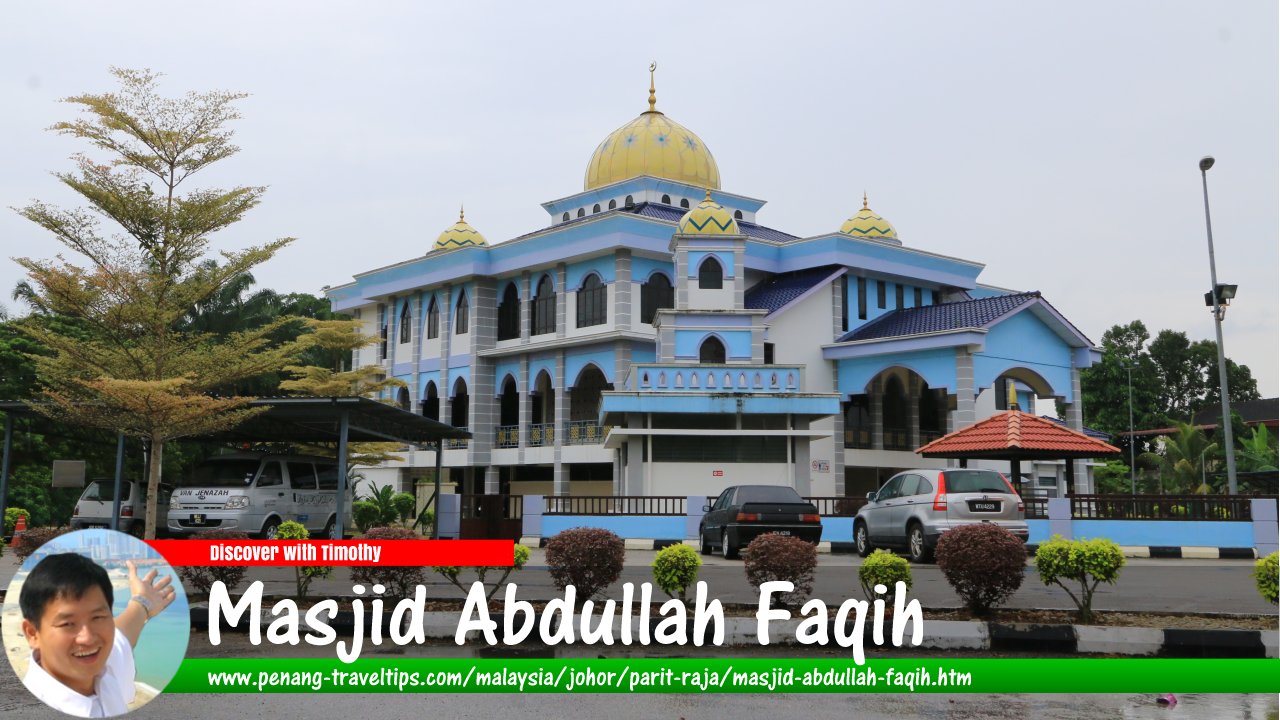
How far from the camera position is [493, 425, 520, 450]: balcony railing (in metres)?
39.1

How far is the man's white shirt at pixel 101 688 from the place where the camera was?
3426mm

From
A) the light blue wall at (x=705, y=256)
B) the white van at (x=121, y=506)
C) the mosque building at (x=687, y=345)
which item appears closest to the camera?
the white van at (x=121, y=506)

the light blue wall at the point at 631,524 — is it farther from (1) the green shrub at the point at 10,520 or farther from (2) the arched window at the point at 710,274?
(1) the green shrub at the point at 10,520

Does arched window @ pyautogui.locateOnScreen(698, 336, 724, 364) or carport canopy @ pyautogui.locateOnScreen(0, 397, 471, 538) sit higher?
arched window @ pyautogui.locateOnScreen(698, 336, 724, 364)

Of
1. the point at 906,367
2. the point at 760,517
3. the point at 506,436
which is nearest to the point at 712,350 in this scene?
the point at 906,367

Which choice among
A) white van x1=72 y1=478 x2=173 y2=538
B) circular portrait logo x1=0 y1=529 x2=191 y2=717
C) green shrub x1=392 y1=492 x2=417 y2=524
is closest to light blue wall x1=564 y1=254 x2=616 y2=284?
green shrub x1=392 y1=492 x2=417 y2=524

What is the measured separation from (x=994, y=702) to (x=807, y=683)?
129 centimetres

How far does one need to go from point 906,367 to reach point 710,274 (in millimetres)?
7727

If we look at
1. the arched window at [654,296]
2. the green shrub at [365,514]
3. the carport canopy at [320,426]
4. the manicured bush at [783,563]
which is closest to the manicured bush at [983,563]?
the manicured bush at [783,563]

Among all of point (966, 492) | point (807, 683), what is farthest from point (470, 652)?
point (966, 492)

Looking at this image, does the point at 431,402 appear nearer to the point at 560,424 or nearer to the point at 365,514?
the point at 560,424

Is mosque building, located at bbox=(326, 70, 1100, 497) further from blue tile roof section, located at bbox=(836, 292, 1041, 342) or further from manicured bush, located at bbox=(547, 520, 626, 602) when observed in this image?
manicured bush, located at bbox=(547, 520, 626, 602)

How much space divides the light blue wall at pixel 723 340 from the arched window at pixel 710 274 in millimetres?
1661

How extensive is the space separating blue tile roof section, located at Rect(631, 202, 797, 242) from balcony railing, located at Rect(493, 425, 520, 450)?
935 centimetres
